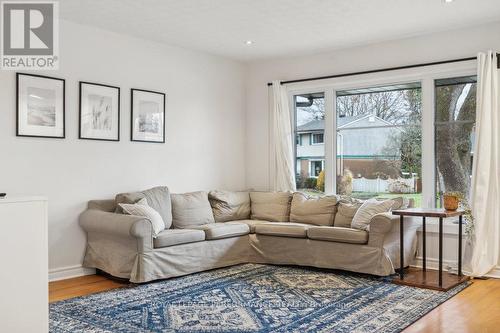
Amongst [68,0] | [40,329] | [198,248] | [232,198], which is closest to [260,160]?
[232,198]

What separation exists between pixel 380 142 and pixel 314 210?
1196mm

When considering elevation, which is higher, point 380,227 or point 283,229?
point 380,227

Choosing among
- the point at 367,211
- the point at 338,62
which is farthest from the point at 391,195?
the point at 338,62

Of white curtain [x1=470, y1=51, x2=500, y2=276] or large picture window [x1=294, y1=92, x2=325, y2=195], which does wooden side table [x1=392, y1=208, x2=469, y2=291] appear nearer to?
white curtain [x1=470, y1=51, x2=500, y2=276]

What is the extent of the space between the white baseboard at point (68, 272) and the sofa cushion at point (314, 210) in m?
2.43

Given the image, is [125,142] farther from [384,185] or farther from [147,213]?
[384,185]

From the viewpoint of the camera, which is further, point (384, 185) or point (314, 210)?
point (384, 185)

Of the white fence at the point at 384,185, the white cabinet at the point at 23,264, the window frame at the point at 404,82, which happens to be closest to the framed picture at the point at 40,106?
the white cabinet at the point at 23,264

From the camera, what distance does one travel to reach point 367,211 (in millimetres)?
5332

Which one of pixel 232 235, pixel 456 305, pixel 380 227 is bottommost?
pixel 456 305

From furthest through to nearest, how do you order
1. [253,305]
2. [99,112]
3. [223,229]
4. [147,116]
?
[147,116]
[223,229]
[99,112]
[253,305]

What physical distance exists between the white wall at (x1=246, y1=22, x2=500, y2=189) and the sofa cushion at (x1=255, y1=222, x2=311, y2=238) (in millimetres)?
1259

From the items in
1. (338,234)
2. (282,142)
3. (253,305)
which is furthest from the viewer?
(282,142)

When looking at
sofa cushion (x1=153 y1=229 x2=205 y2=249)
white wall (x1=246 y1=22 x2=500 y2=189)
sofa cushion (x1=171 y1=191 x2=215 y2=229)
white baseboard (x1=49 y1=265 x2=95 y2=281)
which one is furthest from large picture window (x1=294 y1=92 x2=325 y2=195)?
white baseboard (x1=49 y1=265 x2=95 y2=281)
